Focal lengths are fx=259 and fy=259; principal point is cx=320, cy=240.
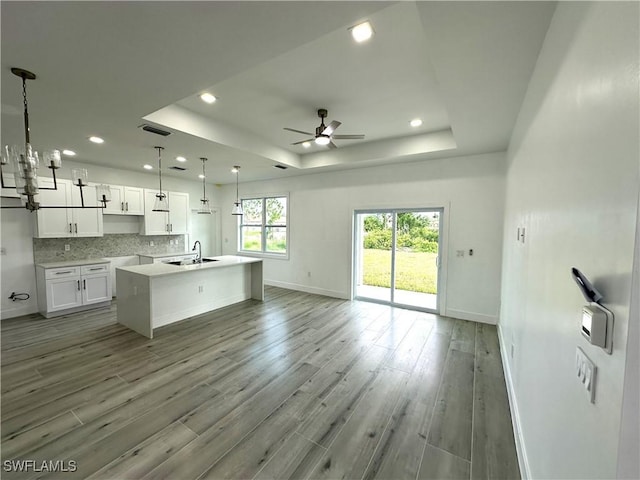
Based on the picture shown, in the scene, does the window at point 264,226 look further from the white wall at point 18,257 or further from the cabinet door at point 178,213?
the white wall at point 18,257

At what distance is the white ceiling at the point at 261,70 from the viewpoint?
157 centimetres

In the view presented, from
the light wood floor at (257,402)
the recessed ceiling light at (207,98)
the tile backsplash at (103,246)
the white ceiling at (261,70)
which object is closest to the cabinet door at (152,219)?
the tile backsplash at (103,246)

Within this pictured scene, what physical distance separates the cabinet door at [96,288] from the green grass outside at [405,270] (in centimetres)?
503

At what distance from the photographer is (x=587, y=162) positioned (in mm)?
963

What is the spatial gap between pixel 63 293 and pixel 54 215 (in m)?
1.38

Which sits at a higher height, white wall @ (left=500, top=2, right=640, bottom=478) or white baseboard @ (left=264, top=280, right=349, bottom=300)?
white wall @ (left=500, top=2, right=640, bottom=478)

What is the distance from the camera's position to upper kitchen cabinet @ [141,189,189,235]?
590cm

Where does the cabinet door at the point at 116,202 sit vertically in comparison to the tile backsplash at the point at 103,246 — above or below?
above

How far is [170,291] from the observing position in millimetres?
4047

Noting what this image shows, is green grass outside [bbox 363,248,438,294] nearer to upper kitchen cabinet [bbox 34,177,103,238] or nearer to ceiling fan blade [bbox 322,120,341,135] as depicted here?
ceiling fan blade [bbox 322,120,341,135]

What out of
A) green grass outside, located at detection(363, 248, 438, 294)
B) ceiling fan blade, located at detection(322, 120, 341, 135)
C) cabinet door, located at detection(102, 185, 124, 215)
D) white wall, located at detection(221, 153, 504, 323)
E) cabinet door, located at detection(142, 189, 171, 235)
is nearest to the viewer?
ceiling fan blade, located at detection(322, 120, 341, 135)

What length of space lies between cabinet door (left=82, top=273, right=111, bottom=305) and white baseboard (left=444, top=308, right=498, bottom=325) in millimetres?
6241

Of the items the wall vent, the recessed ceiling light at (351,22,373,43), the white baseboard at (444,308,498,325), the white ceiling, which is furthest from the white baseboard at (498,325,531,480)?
the wall vent

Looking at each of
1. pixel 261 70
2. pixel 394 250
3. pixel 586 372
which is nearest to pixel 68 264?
pixel 261 70
